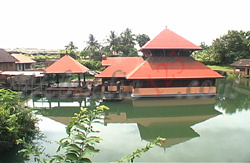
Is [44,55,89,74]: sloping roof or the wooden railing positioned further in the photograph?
[44,55,89,74]: sloping roof

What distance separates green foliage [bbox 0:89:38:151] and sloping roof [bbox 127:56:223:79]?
812 centimetres

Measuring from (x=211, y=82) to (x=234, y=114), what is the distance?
4127 millimetres

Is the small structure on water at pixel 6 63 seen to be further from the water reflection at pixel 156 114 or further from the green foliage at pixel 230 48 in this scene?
the green foliage at pixel 230 48

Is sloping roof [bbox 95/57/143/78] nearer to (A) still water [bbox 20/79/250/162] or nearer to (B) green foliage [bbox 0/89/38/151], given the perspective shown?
(A) still water [bbox 20/79/250/162]

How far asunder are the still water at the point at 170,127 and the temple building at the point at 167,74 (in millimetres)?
844

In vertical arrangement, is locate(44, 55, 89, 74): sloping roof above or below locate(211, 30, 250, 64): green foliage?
below

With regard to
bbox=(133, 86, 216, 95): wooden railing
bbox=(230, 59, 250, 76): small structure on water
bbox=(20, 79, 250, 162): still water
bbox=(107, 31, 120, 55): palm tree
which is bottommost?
bbox=(20, 79, 250, 162): still water

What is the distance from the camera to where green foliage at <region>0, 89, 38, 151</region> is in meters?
6.74

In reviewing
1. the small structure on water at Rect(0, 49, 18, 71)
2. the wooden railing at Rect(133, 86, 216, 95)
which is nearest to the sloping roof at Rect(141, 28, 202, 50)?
the wooden railing at Rect(133, 86, 216, 95)

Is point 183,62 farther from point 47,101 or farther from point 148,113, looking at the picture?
point 47,101

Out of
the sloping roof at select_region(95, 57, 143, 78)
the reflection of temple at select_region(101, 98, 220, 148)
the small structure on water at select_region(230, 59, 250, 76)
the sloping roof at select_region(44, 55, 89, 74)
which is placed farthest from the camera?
the small structure on water at select_region(230, 59, 250, 76)

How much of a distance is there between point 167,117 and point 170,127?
1.60 m

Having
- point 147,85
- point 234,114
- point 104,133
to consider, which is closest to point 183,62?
point 147,85

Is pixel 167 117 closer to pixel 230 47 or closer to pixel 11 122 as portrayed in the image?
pixel 11 122
